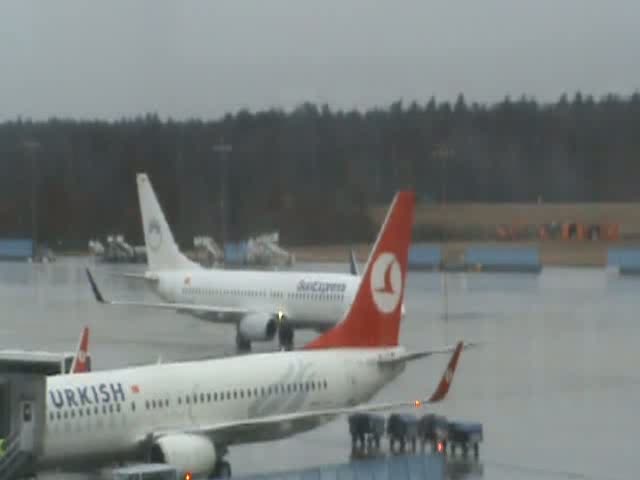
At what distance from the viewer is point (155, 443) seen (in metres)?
23.9

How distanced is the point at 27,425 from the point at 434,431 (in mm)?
9432

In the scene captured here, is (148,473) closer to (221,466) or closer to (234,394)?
(221,466)

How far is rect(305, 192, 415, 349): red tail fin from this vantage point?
27516mm

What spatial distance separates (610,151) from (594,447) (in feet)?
228

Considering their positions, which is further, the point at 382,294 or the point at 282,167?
the point at 282,167

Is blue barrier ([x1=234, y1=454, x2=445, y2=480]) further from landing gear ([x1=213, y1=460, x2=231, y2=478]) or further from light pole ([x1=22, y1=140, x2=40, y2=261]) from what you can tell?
light pole ([x1=22, y1=140, x2=40, y2=261])

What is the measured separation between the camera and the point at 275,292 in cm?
4928

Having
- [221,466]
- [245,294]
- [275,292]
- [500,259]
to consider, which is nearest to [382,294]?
[221,466]

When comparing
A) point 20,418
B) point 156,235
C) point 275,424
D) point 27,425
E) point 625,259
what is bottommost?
point 625,259

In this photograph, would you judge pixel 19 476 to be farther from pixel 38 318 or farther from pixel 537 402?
pixel 38 318

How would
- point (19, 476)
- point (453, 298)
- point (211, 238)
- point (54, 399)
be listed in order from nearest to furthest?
point (19, 476)
point (54, 399)
point (453, 298)
point (211, 238)

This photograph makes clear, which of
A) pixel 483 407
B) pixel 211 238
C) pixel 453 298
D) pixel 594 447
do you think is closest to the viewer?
pixel 594 447

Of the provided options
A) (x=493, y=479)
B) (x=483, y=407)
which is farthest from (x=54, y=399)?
(x=483, y=407)

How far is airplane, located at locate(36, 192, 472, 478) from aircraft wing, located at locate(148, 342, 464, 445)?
22 mm
